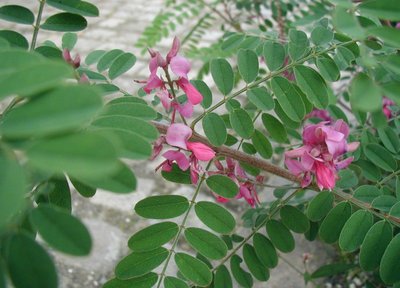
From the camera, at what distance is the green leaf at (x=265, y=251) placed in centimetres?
91

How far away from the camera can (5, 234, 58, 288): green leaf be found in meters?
0.36

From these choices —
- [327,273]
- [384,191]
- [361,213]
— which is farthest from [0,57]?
[327,273]

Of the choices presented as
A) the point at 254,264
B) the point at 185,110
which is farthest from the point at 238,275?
the point at 185,110

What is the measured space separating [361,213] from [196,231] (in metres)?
0.25

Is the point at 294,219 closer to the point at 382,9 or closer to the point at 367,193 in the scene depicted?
the point at 367,193

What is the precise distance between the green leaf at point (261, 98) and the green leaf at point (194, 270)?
10.2 inches

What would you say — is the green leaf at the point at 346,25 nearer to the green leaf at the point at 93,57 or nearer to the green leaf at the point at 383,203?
the green leaf at the point at 383,203

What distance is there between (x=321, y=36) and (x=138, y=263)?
443 millimetres

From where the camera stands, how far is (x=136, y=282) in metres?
0.78

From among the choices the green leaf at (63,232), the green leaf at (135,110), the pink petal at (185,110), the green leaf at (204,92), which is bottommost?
the green leaf at (204,92)

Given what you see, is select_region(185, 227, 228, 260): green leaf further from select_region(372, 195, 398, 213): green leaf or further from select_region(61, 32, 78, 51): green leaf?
select_region(61, 32, 78, 51): green leaf

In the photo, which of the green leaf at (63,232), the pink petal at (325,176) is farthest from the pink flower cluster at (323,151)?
the green leaf at (63,232)

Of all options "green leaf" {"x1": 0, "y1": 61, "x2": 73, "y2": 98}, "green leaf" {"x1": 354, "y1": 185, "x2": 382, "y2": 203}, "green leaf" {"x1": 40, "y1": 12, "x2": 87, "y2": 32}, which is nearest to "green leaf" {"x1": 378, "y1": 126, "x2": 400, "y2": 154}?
"green leaf" {"x1": 354, "y1": 185, "x2": 382, "y2": 203}

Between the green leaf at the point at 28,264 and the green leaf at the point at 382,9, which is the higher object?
the green leaf at the point at 382,9
